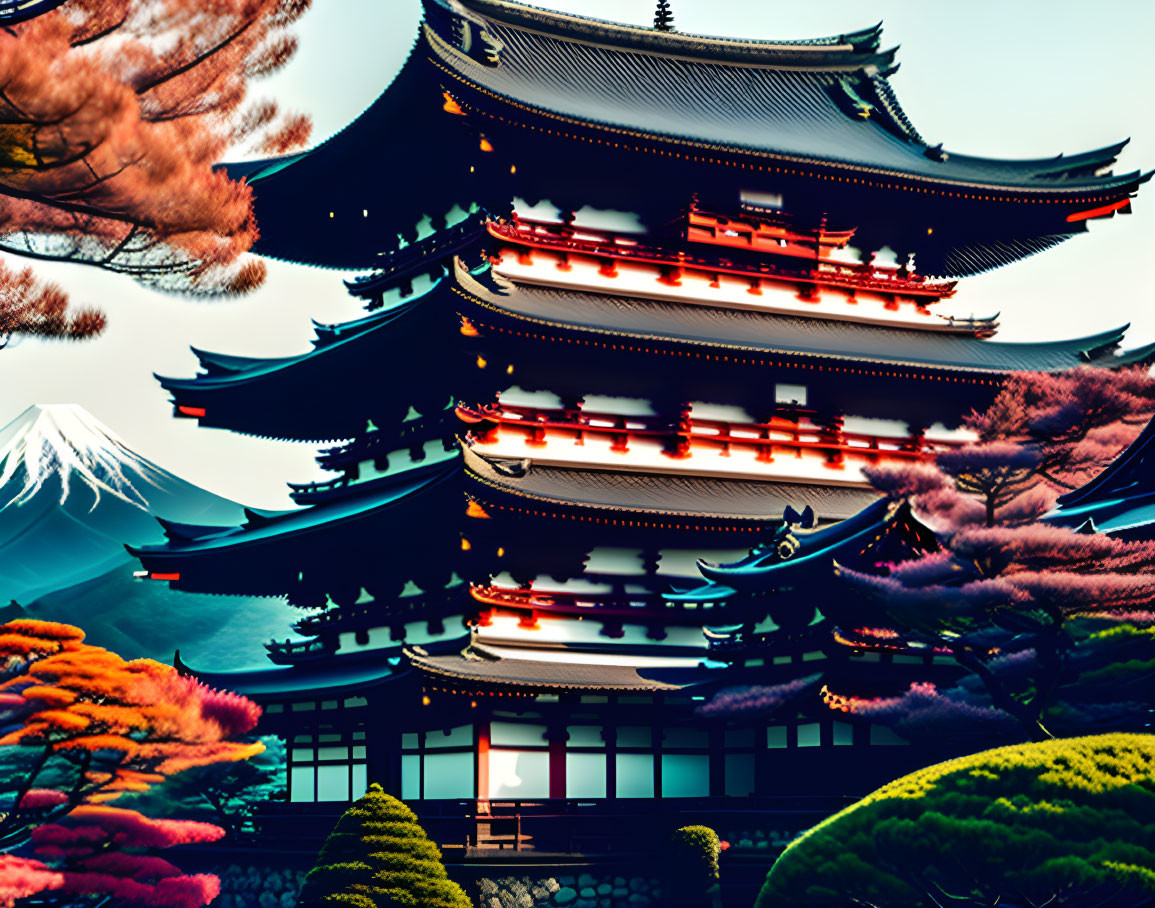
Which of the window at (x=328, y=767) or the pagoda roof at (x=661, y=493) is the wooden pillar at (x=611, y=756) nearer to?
the pagoda roof at (x=661, y=493)

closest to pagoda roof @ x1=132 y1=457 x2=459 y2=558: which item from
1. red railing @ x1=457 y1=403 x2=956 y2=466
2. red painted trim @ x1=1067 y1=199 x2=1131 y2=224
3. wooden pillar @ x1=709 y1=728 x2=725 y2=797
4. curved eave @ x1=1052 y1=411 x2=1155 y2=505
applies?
red railing @ x1=457 y1=403 x2=956 y2=466

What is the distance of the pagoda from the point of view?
23.0m

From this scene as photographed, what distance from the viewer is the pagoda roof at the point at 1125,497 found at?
16547mm

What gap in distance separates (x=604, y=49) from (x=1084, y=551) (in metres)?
17.0

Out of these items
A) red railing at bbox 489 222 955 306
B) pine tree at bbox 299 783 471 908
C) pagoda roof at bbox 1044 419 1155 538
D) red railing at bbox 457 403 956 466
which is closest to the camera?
pagoda roof at bbox 1044 419 1155 538

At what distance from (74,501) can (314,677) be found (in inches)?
2643

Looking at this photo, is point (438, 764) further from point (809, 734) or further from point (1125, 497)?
point (1125, 497)

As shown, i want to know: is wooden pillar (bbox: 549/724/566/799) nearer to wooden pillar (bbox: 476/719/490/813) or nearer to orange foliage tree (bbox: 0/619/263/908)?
wooden pillar (bbox: 476/719/490/813)

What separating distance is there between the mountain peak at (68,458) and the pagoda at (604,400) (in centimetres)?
6195

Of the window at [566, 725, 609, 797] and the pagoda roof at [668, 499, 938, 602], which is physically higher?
the pagoda roof at [668, 499, 938, 602]

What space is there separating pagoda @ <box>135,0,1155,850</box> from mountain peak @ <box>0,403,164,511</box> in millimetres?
61952

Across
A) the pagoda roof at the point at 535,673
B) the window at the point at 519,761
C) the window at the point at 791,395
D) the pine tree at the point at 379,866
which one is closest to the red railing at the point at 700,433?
the window at the point at 791,395

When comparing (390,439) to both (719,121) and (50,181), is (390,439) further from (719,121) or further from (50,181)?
(50,181)

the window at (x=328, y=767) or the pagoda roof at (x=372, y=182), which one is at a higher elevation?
the pagoda roof at (x=372, y=182)
